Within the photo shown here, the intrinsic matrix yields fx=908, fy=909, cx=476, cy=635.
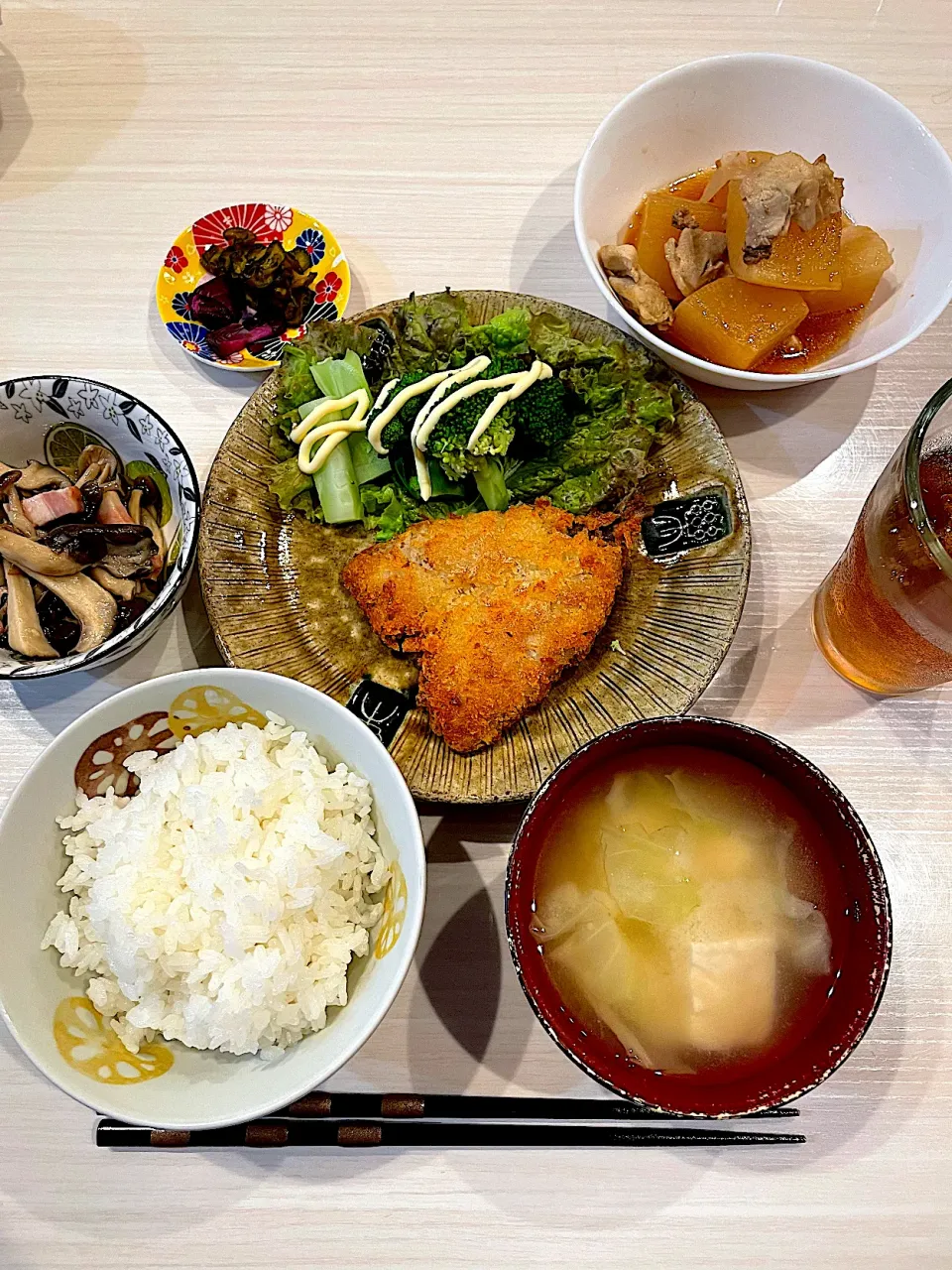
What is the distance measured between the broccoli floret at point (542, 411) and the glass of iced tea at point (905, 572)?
0.63 meters

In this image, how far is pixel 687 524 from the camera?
1783mm

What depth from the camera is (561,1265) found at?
1.49 meters

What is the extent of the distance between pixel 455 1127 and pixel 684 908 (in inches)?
23.1

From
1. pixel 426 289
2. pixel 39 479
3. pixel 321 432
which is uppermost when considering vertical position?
pixel 426 289

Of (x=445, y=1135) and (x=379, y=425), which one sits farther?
(x=379, y=425)

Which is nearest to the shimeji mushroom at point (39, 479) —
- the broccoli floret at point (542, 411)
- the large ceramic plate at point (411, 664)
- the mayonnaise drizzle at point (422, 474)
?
the large ceramic plate at point (411, 664)

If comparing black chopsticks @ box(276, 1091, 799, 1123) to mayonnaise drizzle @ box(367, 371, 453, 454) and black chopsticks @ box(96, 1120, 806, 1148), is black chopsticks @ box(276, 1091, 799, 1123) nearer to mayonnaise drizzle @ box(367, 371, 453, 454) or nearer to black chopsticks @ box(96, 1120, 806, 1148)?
black chopsticks @ box(96, 1120, 806, 1148)

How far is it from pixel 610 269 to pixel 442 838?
1.22 meters

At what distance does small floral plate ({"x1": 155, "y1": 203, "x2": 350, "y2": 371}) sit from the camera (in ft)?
6.73

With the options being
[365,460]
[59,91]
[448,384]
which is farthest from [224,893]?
[59,91]

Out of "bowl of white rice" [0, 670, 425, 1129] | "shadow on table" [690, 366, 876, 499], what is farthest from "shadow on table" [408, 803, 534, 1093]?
"shadow on table" [690, 366, 876, 499]

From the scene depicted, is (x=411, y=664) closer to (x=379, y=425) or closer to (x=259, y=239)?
(x=379, y=425)

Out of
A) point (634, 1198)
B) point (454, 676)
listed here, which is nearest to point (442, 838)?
point (454, 676)

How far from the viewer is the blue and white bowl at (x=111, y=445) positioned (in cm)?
158
